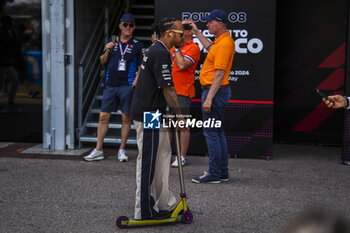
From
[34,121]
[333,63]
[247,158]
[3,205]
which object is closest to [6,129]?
[34,121]

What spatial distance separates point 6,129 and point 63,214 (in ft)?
14.8

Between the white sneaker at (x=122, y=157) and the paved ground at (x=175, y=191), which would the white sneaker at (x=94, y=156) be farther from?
the white sneaker at (x=122, y=157)

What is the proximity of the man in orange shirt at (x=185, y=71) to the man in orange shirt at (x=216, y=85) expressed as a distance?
0.55 metres

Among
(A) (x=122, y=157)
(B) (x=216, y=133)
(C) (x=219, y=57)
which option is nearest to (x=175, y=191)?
(B) (x=216, y=133)

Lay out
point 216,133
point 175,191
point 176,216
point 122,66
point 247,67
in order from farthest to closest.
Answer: point 247,67
point 122,66
point 216,133
point 175,191
point 176,216

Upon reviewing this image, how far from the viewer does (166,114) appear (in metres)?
4.39

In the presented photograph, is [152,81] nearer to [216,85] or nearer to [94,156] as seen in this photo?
[216,85]

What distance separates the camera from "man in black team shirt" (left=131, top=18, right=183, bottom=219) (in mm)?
4242

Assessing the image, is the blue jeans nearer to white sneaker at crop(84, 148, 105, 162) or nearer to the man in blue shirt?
the man in blue shirt

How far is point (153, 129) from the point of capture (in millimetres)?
4277

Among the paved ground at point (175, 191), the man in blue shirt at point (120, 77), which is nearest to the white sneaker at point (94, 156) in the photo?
the man in blue shirt at point (120, 77)

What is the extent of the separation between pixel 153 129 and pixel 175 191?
5.06 feet

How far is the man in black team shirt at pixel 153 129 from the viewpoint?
13.9 feet

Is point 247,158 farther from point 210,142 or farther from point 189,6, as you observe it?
point 189,6
